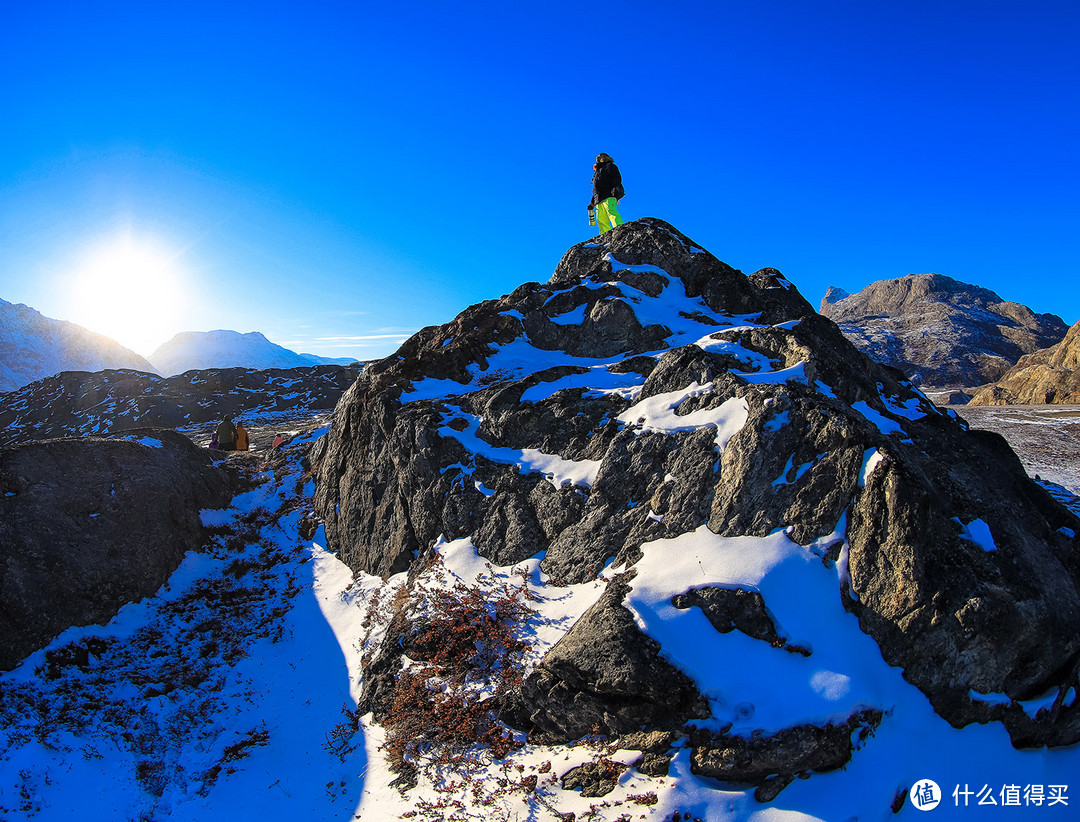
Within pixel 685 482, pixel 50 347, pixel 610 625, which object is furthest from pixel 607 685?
pixel 50 347

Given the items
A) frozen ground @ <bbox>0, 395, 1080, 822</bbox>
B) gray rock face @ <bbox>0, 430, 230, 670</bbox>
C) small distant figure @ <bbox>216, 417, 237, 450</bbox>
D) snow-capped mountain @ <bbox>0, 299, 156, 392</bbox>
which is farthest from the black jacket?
snow-capped mountain @ <bbox>0, 299, 156, 392</bbox>

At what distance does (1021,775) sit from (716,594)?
4280mm

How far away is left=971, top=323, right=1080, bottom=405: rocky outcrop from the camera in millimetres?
39719

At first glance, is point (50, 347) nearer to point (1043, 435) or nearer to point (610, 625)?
point (610, 625)

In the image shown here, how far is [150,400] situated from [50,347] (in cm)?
19816

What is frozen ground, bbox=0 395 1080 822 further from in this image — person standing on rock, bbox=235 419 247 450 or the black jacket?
the black jacket

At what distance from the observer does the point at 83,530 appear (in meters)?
13.4

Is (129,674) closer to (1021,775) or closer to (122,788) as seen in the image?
(122,788)

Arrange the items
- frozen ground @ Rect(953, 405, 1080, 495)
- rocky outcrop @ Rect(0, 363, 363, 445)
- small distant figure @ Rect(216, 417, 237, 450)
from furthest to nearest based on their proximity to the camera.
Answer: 1. rocky outcrop @ Rect(0, 363, 363, 445)
2. small distant figure @ Rect(216, 417, 237, 450)
3. frozen ground @ Rect(953, 405, 1080, 495)

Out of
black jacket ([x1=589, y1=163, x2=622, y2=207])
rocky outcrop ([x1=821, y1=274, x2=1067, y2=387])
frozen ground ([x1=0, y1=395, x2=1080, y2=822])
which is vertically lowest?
frozen ground ([x1=0, y1=395, x2=1080, y2=822])

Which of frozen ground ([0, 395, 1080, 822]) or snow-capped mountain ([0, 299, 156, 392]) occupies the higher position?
snow-capped mountain ([0, 299, 156, 392])

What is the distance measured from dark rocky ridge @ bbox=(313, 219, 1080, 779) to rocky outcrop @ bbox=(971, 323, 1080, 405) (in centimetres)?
4007

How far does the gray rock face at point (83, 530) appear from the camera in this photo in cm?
1157

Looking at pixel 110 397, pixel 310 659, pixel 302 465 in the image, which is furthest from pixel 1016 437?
pixel 110 397
